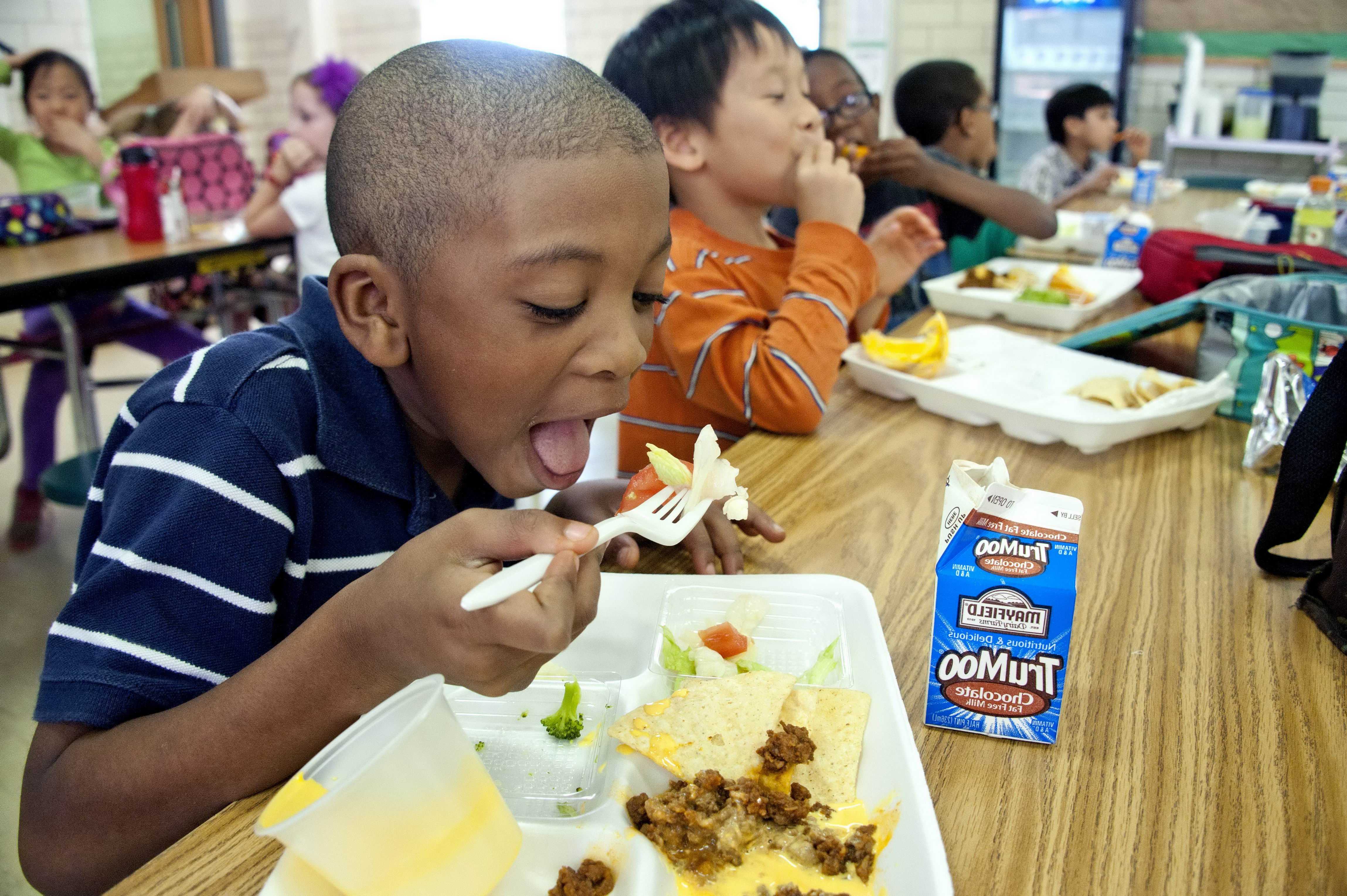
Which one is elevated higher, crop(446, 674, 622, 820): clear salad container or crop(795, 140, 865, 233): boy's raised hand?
crop(795, 140, 865, 233): boy's raised hand

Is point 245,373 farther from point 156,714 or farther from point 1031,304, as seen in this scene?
point 1031,304

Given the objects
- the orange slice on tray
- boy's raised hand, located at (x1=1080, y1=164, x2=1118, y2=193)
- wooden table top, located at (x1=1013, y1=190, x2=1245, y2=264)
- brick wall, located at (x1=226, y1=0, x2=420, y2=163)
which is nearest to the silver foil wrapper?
the orange slice on tray

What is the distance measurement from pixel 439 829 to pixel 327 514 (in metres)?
0.44

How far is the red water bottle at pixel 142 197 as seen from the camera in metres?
3.30

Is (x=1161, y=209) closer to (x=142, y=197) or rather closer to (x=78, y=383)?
(x=142, y=197)

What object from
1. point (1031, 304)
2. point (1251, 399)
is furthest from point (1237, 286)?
point (1031, 304)

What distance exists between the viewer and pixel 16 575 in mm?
3135

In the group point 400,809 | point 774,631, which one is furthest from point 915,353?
point 400,809

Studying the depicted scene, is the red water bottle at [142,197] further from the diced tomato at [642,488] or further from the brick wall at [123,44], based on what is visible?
the brick wall at [123,44]

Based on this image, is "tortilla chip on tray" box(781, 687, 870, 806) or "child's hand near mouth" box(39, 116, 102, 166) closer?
"tortilla chip on tray" box(781, 687, 870, 806)

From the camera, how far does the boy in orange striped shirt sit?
5.27 ft

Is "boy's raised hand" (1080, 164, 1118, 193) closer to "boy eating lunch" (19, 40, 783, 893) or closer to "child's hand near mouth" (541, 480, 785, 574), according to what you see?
A: "child's hand near mouth" (541, 480, 785, 574)

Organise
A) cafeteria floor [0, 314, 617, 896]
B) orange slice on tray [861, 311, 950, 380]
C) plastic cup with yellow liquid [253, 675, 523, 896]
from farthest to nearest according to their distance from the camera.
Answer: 1. cafeteria floor [0, 314, 617, 896]
2. orange slice on tray [861, 311, 950, 380]
3. plastic cup with yellow liquid [253, 675, 523, 896]

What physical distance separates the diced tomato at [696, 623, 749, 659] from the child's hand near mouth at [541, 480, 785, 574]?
0.47ft
